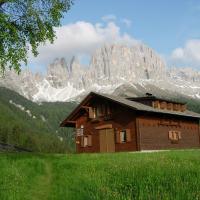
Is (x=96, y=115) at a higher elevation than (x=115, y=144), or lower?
higher

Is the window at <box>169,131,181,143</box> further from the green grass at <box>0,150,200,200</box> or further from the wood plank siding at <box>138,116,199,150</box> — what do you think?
the green grass at <box>0,150,200,200</box>

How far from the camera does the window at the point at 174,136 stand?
52.8m

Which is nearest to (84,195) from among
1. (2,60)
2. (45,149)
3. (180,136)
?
(2,60)

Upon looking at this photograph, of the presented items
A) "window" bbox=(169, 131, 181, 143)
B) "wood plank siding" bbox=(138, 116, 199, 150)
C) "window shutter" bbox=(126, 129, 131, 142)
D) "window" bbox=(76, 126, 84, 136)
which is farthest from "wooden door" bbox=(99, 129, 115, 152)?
"window" bbox=(169, 131, 181, 143)

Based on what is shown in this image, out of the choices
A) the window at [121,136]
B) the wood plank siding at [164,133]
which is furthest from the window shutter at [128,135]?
the wood plank siding at [164,133]

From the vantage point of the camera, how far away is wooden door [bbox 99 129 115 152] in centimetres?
5119

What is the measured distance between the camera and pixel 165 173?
45.1 ft

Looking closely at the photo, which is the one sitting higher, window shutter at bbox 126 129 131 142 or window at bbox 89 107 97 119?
window at bbox 89 107 97 119

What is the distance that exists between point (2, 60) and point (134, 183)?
48.4 feet

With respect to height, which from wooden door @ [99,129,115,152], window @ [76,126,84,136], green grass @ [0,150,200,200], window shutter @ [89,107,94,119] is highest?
window shutter @ [89,107,94,119]

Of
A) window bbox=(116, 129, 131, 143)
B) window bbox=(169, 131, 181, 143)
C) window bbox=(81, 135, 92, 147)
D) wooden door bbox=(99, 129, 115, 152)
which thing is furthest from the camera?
window bbox=(81, 135, 92, 147)

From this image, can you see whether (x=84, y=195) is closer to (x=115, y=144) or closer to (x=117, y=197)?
(x=117, y=197)

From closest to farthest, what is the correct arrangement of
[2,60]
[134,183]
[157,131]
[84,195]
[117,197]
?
[117,197]
[84,195]
[134,183]
[2,60]
[157,131]

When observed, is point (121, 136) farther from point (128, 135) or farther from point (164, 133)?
point (164, 133)
